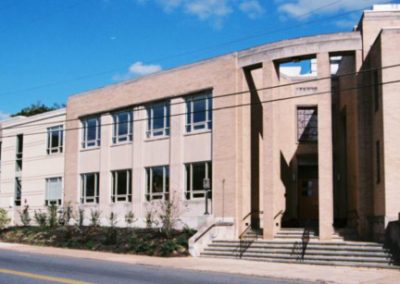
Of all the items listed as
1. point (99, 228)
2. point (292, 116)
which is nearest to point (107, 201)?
point (99, 228)

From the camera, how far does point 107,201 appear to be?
35.6 m

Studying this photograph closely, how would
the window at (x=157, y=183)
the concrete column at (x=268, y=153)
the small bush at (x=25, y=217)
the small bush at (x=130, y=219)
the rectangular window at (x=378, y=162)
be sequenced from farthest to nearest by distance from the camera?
the small bush at (x=25, y=217), the small bush at (x=130, y=219), the window at (x=157, y=183), the concrete column at (x=268, y=153), the rectangular window at (x=378, y=162)

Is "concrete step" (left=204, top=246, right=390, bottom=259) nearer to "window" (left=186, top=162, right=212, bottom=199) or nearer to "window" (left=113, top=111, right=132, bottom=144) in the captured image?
"window" (left=186, top=162, right=212, bottom=199)

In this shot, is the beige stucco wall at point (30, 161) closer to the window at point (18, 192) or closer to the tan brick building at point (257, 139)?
the window at point (18, 192)

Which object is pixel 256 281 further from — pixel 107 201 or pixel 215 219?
pixel 107 201

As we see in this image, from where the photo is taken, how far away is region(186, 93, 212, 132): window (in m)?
30.4

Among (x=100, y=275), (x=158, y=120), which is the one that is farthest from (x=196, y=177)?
(x=100, y=275)

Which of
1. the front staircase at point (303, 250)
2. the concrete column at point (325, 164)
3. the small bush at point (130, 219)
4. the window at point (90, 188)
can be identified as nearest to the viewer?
the front staircase at point (303, 250)

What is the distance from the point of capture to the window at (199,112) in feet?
99.8

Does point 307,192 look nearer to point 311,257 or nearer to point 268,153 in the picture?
point 268,153

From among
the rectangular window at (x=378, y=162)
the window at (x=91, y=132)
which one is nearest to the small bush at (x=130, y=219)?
the window at (x=91, y=132)

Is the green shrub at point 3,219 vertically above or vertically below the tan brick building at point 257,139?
below

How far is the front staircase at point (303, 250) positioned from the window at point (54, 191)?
15703mm

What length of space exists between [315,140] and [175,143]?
775 cm
